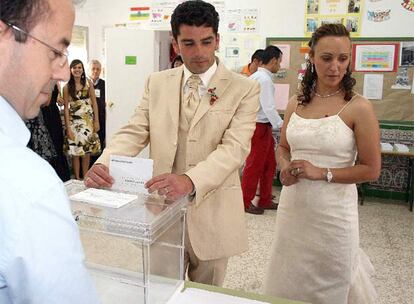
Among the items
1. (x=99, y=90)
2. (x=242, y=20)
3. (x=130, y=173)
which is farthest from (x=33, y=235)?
(x=99, y=90)

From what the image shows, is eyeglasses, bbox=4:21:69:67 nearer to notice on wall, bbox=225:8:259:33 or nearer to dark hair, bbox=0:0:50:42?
dark hair, bbox=0:0:50:42

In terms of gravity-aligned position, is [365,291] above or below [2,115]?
below

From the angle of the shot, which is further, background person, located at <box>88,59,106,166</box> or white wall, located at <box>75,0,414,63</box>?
background person, located at <box>88,59,106,166</box>

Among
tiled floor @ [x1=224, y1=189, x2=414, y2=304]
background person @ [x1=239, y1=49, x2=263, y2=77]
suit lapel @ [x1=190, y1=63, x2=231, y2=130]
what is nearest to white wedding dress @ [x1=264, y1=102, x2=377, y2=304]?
suit lapel @ [x1=190, y1=63, x2=231, y2=130]

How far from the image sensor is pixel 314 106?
6.08ft

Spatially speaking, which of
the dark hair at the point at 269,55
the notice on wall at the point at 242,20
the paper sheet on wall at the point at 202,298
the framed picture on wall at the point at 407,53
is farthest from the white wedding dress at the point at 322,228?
the notice on wall at the point at 242,20

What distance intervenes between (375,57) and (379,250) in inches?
91.8

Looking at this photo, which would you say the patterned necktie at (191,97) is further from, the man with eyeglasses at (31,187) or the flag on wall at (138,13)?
the flag on wall at (138,13)

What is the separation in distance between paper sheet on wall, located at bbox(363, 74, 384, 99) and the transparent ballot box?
13.4ft

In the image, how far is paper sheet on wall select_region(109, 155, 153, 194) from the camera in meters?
1.13

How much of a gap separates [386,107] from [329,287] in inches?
134

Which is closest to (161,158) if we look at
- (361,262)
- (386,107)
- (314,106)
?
(314,106)

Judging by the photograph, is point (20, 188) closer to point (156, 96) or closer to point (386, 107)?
Answer: point (156, 96)

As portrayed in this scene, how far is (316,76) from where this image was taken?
75.2 inches
